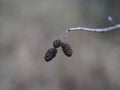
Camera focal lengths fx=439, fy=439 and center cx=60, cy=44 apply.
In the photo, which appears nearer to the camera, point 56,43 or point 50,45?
point 56,43

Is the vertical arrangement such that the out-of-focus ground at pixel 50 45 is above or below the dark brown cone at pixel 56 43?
above

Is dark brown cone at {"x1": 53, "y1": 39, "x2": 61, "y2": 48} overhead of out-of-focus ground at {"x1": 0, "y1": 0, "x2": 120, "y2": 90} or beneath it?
beneath

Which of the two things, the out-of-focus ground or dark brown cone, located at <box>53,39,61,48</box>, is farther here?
the out-of-focus ground

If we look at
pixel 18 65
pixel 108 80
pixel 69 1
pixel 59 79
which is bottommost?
pixel 108 80

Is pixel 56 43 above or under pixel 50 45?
under

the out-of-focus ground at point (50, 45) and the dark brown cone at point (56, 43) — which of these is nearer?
the dark brown cone at point (56, 43)

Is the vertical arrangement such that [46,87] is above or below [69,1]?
below

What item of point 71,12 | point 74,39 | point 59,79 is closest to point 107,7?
point 71,12

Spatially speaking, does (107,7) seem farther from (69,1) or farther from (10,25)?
(10,25)
